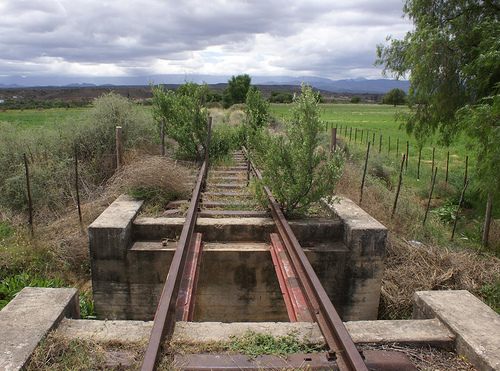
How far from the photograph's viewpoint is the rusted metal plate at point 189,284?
4.10 m

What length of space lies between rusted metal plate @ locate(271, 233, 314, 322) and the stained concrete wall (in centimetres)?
51

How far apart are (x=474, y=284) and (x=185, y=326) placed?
5.01 m

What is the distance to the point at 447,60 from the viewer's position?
13.1m

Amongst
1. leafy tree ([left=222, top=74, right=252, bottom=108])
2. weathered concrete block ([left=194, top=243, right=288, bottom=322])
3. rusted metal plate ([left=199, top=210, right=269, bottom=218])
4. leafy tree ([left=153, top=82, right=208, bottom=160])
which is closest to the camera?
weathered concrete block ([left=194, top=243, right=288, bottom=322])

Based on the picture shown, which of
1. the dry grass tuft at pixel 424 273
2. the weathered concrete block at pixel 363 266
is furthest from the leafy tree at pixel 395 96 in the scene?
the weathered concrete block at pixel 363 266

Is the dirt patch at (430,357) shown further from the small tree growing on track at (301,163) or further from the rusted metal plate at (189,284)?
the small tree growing on track at (301,163)

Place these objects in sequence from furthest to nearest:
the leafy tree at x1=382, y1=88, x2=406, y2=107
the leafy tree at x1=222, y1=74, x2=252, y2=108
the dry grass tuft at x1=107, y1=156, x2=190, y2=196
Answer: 1. the leafy tree at x1=382, y1=88, x2=406, y2=107
2. the leafy tree at x1=222, y1=74, x2=252, y2=108
3. the dry grass tuft at x1=107, y1=156, x2=190, y2=196

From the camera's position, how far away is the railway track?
312 cm

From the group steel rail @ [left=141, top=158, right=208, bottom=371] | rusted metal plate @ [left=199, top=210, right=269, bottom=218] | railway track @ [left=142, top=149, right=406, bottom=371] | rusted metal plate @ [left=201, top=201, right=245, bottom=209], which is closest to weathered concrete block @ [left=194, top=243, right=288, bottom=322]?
railway track @ [left=142, top=149, right=406, bottom=371]

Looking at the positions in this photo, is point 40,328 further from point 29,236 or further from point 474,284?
point 474,284

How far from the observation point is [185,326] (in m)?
3.71

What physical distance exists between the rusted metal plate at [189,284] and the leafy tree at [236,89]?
2447 inches

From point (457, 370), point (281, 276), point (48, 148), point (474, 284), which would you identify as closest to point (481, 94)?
point (474, 284)

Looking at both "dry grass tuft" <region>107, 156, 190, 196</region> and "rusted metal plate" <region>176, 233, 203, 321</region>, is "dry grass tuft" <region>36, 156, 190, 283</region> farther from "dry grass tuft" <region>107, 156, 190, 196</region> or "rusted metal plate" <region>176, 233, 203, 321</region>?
"rusted metal plate" <region>176, 233, 203, 321</region>
